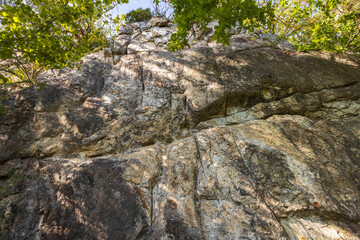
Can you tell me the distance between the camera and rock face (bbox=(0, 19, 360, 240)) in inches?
→ 157

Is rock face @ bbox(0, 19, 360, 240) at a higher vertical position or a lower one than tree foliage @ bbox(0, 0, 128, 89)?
lower

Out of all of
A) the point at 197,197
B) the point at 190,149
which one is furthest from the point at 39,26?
the point at 197,197

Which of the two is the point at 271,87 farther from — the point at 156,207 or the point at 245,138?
the point at 156,207

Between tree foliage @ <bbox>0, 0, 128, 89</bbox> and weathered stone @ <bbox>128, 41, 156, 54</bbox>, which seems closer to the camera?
tree foliage @ <bbox>0, 0, 128, 89</bbox>

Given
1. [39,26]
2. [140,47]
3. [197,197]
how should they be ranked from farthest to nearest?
1. [140,47]
2. [39,26]
3. [197,197]

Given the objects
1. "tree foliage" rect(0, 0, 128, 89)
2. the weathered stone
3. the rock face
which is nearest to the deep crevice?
the rock face

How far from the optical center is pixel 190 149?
17.3ft

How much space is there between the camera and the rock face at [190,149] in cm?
399

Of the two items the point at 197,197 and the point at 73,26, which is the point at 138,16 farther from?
the point at 197,197

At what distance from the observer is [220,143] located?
518cm

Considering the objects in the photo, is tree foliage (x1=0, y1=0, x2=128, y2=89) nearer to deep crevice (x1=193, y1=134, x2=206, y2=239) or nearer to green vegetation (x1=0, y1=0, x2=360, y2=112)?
green vegetation (x1=0, y1=0, x2=360, y2=112)

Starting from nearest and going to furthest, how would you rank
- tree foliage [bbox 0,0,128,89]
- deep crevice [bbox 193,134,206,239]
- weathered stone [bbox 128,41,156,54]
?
deep crevice [bbox 193,134,206,239], tree foliage [bbox 0,0,128,89], weathered stone [bbox 128,41,156,54]

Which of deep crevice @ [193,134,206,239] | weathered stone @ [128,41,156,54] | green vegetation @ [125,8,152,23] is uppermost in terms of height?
green vegetation @ [125,8,152,23]

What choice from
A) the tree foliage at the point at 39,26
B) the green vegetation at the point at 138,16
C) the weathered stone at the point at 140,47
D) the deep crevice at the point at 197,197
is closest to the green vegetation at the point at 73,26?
the tree foliage at the point at 39,26
